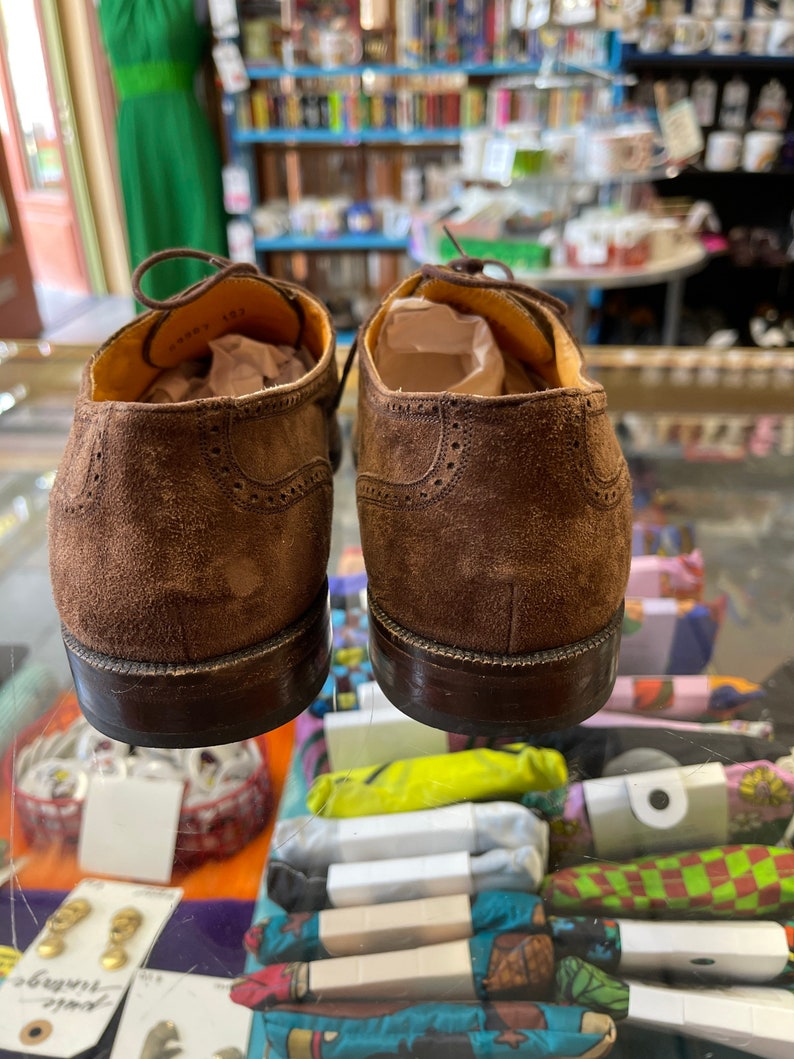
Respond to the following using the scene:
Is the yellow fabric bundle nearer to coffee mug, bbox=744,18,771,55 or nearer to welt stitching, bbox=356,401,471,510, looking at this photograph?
welt stitching, bbox=356,401,471,510

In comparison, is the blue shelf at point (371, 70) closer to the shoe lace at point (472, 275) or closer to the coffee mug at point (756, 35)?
the coffee mug at point (756, 35)

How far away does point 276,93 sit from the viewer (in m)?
2.74

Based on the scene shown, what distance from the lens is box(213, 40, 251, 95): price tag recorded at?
8.24ft

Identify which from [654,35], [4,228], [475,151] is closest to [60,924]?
[475,151]

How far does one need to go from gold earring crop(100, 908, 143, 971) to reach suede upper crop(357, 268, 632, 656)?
299mm

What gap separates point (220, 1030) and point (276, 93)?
2.91 metres

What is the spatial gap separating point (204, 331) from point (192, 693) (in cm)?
41

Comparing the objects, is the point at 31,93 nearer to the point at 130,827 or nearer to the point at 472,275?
the point at 472,275

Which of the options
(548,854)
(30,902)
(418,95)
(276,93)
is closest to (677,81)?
(418,95)

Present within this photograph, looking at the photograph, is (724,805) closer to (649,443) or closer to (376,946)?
(376,946)

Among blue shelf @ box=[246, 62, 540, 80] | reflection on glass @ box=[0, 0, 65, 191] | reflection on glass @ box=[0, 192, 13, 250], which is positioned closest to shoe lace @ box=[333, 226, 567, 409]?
blue shelf @ box=[246, 62, 540, 80]

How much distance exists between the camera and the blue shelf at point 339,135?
2.72 meters

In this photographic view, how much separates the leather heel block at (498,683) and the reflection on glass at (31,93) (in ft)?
12.6

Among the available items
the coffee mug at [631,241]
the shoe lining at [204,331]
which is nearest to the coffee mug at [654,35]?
the coffee mug at [631,241]
